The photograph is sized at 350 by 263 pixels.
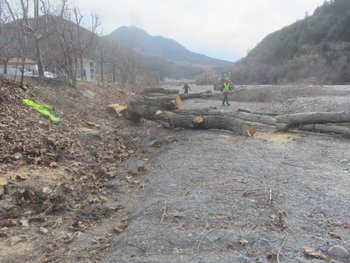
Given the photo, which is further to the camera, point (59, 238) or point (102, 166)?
point (102, 166)

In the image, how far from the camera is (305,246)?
488 cm

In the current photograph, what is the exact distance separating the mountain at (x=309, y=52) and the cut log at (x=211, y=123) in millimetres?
54261

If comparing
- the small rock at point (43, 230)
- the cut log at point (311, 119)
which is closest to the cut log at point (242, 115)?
the cut log at point (311, 119)

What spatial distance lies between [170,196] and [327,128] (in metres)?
7.21

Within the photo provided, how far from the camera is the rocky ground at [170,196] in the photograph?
5.02 meters

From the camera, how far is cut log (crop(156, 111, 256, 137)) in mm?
12305

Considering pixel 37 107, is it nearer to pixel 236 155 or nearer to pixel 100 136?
pixel 100 136

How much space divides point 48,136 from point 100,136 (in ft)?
6.72

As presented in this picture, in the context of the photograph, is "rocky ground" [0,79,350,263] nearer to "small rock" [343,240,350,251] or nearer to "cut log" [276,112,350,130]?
"small rock" [343,240,350,251]

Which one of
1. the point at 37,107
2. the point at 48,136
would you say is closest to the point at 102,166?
the point at 48,136

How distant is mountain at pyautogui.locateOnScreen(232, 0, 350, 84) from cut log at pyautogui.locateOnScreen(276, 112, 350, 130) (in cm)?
5347

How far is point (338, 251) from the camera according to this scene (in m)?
4.71

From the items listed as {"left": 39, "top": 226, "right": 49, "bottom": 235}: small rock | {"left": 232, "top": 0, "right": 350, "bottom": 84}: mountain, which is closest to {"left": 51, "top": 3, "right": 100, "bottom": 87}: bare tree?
{"left": 39, "top": 226, "right": 49, "bottom": 235}: small rock

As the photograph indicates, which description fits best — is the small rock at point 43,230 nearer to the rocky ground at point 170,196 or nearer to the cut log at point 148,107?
the rocky ground at point 170,196
